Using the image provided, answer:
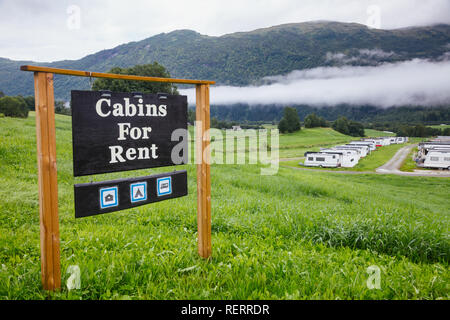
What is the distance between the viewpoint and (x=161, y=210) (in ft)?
21.4

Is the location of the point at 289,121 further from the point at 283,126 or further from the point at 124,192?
the point at 124,192

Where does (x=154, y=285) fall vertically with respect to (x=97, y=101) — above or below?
below

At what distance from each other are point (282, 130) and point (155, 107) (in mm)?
95178

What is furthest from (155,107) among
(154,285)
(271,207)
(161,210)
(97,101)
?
(271,207)

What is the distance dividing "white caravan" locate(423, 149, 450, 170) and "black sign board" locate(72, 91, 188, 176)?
55.4 metres

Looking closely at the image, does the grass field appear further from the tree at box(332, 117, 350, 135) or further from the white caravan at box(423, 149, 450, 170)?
the tree at box(332, 117, 350, 135)

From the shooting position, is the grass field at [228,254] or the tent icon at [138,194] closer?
the grass field at [228,254]

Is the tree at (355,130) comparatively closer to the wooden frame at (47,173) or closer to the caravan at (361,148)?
the caravan at (361,148)

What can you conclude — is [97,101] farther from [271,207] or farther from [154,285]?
[271,207]

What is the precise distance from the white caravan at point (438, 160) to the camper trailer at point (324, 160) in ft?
54.7

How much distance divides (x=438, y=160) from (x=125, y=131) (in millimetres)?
56807

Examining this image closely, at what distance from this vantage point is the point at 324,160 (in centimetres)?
4572

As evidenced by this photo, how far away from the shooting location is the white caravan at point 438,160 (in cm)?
4569

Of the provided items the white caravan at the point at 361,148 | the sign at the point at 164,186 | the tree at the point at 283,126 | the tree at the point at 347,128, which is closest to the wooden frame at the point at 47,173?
the sign at the point at 164,186
